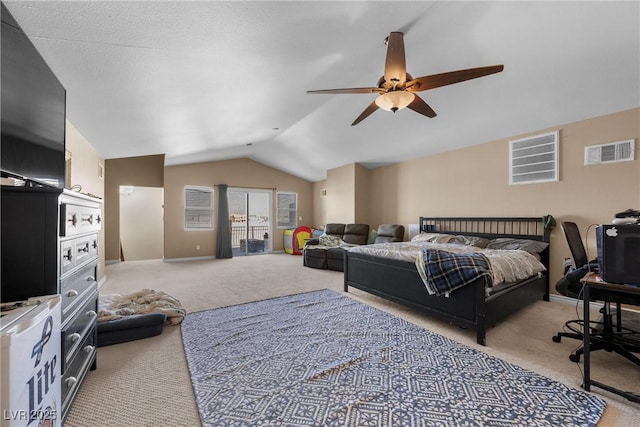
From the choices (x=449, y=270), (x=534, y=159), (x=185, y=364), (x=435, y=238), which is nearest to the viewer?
(x=185, y=364)

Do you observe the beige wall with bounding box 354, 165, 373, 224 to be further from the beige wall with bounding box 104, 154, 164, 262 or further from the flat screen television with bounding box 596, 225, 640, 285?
the flat screen television with bounding box 596, 225, 640, 285

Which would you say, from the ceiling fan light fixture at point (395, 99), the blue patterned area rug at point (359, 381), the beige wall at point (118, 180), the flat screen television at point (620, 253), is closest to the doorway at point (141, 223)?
the beige wall at point (118, 180)

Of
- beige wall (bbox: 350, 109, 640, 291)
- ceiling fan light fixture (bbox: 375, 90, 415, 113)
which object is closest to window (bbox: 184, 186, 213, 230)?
beige wall (bbox: 350, 109, 640, 291)

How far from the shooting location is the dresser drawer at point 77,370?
1.33 m

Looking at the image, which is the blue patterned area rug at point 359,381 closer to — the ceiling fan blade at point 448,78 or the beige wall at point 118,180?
the ceiling fan blade at point 448,78

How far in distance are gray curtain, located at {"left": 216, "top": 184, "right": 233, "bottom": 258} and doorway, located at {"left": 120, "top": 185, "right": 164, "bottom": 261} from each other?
5.91ft

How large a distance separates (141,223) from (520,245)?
899 centimetres

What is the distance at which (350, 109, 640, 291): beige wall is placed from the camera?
311 centimetres

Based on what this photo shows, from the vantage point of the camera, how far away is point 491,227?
4.29 m

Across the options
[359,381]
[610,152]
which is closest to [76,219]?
[359,381]

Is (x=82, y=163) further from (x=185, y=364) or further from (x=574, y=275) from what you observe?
(x=574, y=275)

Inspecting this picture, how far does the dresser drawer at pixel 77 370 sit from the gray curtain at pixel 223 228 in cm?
541

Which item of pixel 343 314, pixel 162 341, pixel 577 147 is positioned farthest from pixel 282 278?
pixel 577 147

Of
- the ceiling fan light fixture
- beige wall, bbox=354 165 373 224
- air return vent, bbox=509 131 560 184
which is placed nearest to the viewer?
the ceiling fan light fixture
